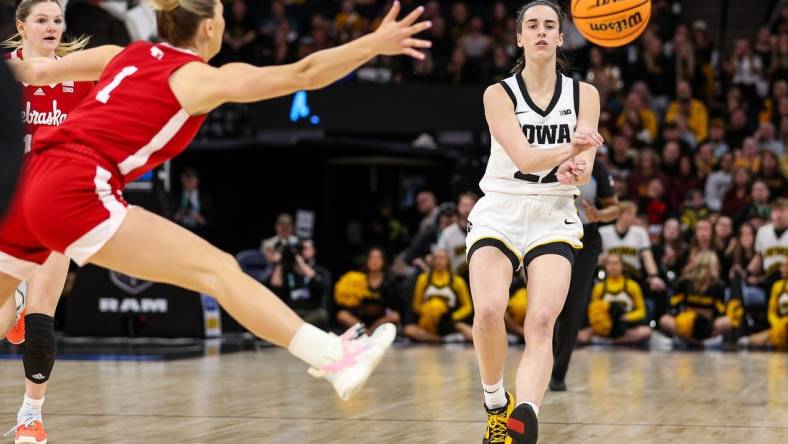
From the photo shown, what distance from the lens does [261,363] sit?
1047cm

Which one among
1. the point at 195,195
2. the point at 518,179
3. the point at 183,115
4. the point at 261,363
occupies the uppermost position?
the point at 183,115

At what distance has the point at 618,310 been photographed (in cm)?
1283

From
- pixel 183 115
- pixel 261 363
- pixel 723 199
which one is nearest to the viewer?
pixel 183 115

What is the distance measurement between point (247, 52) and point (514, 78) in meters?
13.0

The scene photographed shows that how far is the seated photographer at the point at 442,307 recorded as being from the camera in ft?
43.6

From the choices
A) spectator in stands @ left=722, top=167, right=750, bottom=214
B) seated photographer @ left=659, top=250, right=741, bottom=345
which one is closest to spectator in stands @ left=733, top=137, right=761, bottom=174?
spectator in stands @ left=722, top=167, right=750, bottom=214

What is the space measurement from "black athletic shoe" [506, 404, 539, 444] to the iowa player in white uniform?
0.10 ft

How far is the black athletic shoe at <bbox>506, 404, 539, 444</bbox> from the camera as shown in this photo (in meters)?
4.90

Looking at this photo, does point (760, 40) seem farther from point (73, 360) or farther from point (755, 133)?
point (73, 360)

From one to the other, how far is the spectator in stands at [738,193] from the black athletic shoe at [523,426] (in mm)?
10375

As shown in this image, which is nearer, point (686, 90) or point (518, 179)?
point (518, 179)

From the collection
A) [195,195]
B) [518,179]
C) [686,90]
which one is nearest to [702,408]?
[518,179]

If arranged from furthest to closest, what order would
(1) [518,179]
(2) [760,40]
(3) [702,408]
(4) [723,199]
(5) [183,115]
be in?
(2) [760,40] < (4) [723,199] < (3) [702,408] < (1) [518,179] < (5) [183,115]

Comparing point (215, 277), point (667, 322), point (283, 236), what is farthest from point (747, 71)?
point (215, 277)
